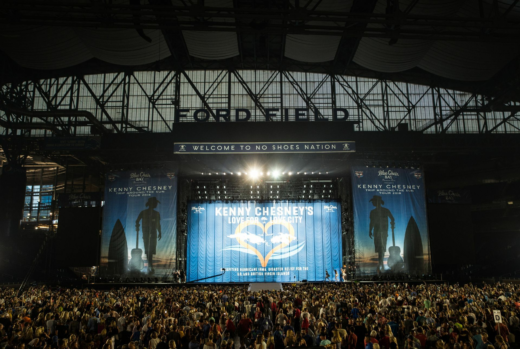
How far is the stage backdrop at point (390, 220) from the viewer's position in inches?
1027

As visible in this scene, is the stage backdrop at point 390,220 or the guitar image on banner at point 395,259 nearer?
the guitar image on banner at point 395,259

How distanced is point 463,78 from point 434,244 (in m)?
13.1

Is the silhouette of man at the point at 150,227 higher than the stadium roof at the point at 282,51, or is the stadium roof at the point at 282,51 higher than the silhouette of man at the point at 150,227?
the stadium roof at the point at 282,51

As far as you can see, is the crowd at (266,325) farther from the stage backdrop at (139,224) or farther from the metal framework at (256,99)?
the metal framework at (256,99)

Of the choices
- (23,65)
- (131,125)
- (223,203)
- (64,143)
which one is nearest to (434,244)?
(223,203)

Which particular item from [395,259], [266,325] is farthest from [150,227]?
[266,325]

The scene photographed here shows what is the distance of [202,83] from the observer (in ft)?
104

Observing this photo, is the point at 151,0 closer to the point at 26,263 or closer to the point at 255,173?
the point at 255,173

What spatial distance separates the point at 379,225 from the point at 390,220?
3.03 feet

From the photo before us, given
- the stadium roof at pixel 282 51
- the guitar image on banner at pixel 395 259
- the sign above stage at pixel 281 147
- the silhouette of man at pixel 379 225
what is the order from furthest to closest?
1. the silhouette of man at pixel 379 225
2. the guitar image on banner at pixel 395 259
3. the sign above stage at pixel 281 147
4. the stadium roof at pixel 282 51

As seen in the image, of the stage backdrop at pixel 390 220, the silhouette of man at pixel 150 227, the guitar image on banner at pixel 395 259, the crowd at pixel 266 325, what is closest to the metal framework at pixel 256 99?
the stage backdrop at pixel 390 220

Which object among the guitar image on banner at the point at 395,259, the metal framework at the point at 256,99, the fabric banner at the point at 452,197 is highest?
the metal framework at the point at 256,99

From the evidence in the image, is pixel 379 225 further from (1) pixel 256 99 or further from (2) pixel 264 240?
(1) pixel 256 99

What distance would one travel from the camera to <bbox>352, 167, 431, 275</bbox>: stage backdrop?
1027 inches
